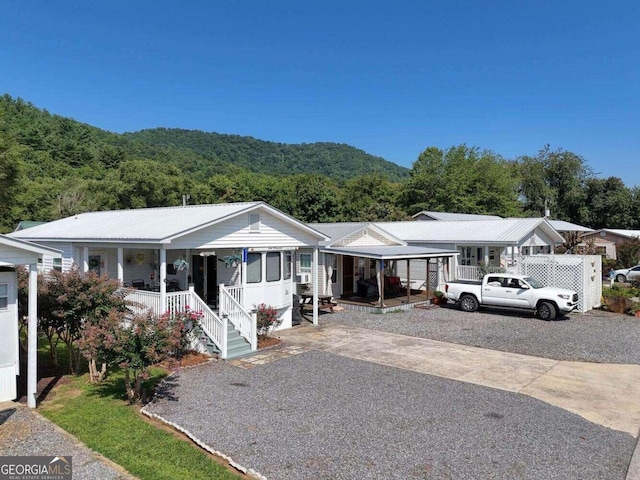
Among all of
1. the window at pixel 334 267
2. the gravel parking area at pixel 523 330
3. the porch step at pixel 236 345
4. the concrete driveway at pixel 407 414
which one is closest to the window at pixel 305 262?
the window at pixel 334 267

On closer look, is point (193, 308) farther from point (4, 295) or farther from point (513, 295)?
point (513, 295)

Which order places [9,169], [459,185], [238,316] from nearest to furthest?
[238,316] → [9,169] → [459,185]

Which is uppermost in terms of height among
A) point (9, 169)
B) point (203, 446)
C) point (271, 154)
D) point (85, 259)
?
point (271, 154)

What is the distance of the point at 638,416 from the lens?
Result: 8.13 meters

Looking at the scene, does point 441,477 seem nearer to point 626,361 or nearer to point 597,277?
point 626,361

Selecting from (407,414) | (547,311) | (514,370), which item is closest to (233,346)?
(407,414)

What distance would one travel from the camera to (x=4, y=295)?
8305mm

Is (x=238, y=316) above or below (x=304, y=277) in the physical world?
below

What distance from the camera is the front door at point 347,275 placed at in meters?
22.5

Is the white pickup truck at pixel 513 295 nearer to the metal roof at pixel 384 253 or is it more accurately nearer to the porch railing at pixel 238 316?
the metal roof at pixel 384 253

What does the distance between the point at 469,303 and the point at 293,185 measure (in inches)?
1370

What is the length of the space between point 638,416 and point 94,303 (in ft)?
36.2

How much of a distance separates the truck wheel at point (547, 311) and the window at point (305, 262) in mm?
9742

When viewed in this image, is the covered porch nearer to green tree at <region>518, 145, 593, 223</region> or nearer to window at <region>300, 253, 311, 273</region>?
window at <region>300, 253, 311, 273</region>
